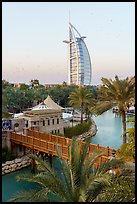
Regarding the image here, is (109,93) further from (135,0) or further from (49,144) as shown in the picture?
(135,0)

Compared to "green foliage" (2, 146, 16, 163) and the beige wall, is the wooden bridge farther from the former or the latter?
the beige wall

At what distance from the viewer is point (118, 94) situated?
9.35 meters

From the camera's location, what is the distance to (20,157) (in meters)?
11.9

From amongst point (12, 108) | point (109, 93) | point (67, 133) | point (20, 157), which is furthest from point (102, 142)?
point (12, 108)

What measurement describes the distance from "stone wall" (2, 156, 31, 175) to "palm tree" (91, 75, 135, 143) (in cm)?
435

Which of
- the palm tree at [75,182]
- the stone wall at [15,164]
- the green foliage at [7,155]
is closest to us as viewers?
the palm tree at [75,182]

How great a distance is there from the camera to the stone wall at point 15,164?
10.7m

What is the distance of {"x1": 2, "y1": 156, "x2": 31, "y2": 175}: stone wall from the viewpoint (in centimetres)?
1066

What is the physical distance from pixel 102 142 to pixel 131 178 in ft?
44.1

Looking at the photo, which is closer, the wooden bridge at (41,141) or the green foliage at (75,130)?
the wooden bridge at (41,141)

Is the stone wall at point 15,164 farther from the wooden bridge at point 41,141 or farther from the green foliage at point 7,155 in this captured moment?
the wooden bridge at point 41,141

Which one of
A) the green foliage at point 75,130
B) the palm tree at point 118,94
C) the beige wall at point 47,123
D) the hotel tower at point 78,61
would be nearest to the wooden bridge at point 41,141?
the beige wall at point 47,123

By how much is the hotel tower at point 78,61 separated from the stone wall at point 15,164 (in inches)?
3063

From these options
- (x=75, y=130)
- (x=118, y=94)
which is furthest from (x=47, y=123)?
(x=118, y=94)
